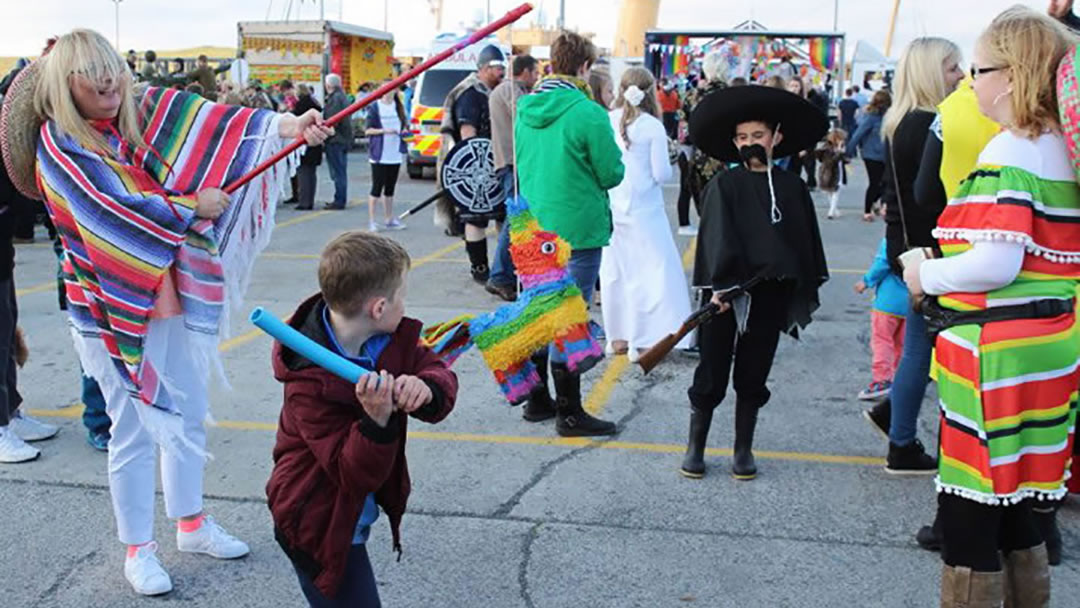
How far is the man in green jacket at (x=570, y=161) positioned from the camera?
559cm

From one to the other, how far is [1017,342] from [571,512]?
2047 millimetres

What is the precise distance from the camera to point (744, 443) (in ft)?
15.5

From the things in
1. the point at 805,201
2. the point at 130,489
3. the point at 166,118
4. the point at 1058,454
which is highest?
the point at 166,118

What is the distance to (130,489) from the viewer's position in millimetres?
3684

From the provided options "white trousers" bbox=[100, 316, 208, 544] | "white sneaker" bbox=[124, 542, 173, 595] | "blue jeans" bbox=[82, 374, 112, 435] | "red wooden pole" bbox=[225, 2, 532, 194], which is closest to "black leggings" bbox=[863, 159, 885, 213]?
"blue jeans" bbox=[82, 374, 112, 435]

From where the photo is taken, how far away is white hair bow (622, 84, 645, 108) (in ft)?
22.0

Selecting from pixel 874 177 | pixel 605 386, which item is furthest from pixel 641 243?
pixel 874 177

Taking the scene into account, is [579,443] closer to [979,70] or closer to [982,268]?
[982,268]

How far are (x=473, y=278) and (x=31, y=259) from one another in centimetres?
455

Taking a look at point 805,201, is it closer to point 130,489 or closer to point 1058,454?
point 1058,454

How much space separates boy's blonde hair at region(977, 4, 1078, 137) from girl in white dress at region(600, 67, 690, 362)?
3.85m

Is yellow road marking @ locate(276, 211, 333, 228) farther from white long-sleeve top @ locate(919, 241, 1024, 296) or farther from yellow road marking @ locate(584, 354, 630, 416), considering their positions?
white long-sleeve top @ locate(919, 241, 1024, 296)

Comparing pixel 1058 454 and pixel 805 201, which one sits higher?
pixel 805 201

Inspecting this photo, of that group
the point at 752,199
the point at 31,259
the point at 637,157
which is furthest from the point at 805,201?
the point at 31,259
